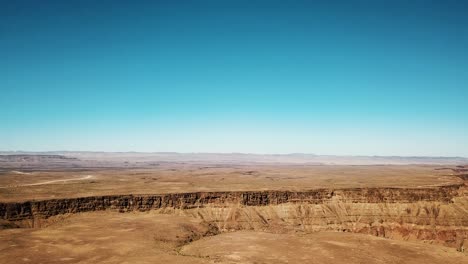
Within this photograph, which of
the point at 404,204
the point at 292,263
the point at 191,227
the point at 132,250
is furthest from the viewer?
the point at 404,204

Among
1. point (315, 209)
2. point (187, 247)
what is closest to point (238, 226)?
point (315, 209)

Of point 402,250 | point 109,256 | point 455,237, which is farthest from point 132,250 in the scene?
point 455,237

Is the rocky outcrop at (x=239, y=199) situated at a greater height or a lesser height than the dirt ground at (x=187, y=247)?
greater

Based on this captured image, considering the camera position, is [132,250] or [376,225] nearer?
[132,250]

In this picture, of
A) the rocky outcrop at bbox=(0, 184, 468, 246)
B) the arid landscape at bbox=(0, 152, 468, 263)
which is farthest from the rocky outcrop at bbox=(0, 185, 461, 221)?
the arid landscape at bbox=(0, 152, 468, 263)

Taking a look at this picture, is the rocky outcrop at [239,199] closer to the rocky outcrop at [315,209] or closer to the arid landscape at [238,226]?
the rocky outcrop at [315,209]

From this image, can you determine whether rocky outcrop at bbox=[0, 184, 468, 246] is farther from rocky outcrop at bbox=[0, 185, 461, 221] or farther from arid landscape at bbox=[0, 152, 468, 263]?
arid landscape at bbox=[0, 152, 468, 263]

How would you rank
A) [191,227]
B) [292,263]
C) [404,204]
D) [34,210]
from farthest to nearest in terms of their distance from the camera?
[404,204], [34,210], [191,227], [292,263]

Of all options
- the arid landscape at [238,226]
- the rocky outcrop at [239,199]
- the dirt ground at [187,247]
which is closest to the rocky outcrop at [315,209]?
the rocky outcrop at [239,199]

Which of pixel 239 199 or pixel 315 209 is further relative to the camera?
pixel 239 199

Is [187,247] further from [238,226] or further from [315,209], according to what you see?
[315,209]

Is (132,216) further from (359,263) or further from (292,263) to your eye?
(359,263)
